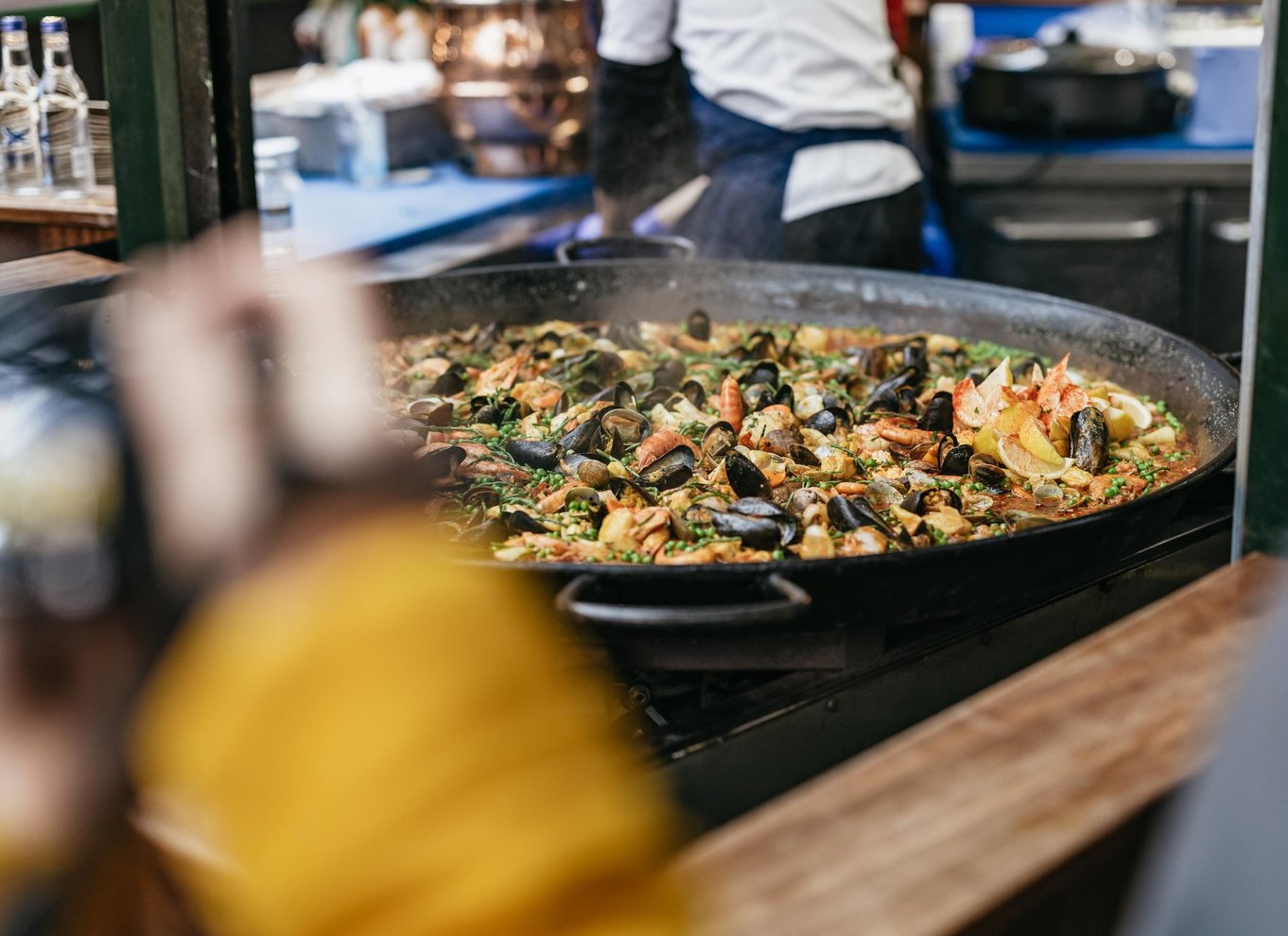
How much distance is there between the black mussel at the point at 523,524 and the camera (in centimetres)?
179

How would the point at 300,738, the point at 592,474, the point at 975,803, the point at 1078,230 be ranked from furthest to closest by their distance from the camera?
the point at 1078,230, the point at 592,474, the point at 975,803, the point at 300,738

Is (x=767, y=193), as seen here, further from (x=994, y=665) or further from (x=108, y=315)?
(x=994, y=665)

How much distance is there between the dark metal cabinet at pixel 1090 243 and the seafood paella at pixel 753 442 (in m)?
3.02

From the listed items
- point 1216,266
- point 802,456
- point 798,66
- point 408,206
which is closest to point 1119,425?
point 802,456

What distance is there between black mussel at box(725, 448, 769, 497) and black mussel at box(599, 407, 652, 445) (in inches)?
10.7

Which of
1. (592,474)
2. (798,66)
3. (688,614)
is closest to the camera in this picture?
(688,614)

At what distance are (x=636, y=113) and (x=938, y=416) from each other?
2.09m

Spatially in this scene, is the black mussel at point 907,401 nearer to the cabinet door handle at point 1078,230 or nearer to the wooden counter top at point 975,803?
the wooden counter top at point 975,803

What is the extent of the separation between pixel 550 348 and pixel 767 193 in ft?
4.57

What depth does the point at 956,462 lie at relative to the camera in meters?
2.10

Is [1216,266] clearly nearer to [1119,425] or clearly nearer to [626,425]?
[1119,425]

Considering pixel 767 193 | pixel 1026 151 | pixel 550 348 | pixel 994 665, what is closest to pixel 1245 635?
pixel 994 665

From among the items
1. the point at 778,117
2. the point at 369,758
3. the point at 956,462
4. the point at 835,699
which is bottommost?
the point at 835,699

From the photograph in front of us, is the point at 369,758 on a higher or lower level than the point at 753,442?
higher
